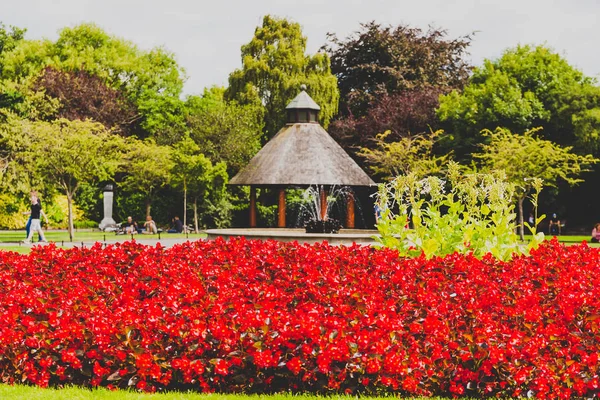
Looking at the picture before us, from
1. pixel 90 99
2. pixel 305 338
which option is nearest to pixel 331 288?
pixel 305 338

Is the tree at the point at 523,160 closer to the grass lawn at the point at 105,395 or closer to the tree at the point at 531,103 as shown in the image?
the tree at the point at 531,103

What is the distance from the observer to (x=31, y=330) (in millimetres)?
6457

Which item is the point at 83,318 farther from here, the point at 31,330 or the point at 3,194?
the point at 3,194

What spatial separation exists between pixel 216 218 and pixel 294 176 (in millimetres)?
13162

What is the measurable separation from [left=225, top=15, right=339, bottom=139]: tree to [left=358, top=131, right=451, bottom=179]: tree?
6.16 metres

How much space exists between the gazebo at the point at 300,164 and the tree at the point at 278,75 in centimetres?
1242

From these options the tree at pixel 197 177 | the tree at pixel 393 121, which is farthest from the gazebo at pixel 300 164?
the tree at pixel 197 177

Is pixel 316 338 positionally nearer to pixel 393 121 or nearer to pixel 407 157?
pixel 407 157

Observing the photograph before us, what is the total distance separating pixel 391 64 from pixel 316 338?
41.2 metres

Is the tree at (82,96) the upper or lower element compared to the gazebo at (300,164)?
upper

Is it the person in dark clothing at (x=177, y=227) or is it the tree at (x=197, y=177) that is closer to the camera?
the person in dark clothing at (x=177, y=227)

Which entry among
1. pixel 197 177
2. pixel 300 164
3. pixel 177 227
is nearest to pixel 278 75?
pixel 197 177

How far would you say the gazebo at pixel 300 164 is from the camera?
A: 2853cm

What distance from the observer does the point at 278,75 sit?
4406cm
